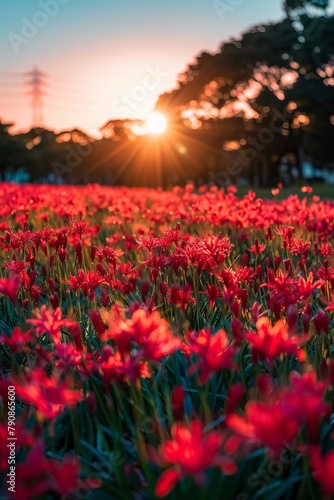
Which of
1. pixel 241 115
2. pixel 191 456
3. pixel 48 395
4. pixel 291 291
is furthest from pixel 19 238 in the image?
pixel 241 115

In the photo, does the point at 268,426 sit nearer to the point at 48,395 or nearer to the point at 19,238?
the point at 48,395

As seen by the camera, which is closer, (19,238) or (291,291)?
(291,291)

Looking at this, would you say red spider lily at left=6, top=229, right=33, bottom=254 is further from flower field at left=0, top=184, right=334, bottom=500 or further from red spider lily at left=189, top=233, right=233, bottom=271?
red spider lily at left=189, top=233, right=233, bottom=271

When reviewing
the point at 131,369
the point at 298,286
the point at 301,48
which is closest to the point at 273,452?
the point at 131,369

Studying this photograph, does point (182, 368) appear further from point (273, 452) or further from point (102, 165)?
point (102, 165)

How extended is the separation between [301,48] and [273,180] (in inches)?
487

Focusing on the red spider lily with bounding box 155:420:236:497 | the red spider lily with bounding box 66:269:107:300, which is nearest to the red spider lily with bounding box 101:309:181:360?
the red spider lily with bounding box 155:420:236:497

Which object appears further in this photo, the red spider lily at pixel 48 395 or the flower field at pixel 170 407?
the red spider lily at pixel 48 395

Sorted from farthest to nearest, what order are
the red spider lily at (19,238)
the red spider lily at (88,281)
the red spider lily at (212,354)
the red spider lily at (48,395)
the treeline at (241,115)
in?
1. the treeline at (241,115)
2. the red spider lily at (19,238)
3. the red spider lily at (88,281)
4. the red spider lily at (212,354)
5. the red spider lily at (48,395)

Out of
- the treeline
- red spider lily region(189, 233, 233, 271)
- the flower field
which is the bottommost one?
the flower field

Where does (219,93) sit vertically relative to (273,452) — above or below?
above

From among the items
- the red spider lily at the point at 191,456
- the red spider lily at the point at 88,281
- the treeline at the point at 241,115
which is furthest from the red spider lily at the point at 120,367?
the treeline at the point at 241,115

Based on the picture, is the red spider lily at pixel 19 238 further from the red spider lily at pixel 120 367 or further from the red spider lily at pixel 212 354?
the red spider lily at pixel 212 354

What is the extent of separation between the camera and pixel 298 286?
2746 millimetres
